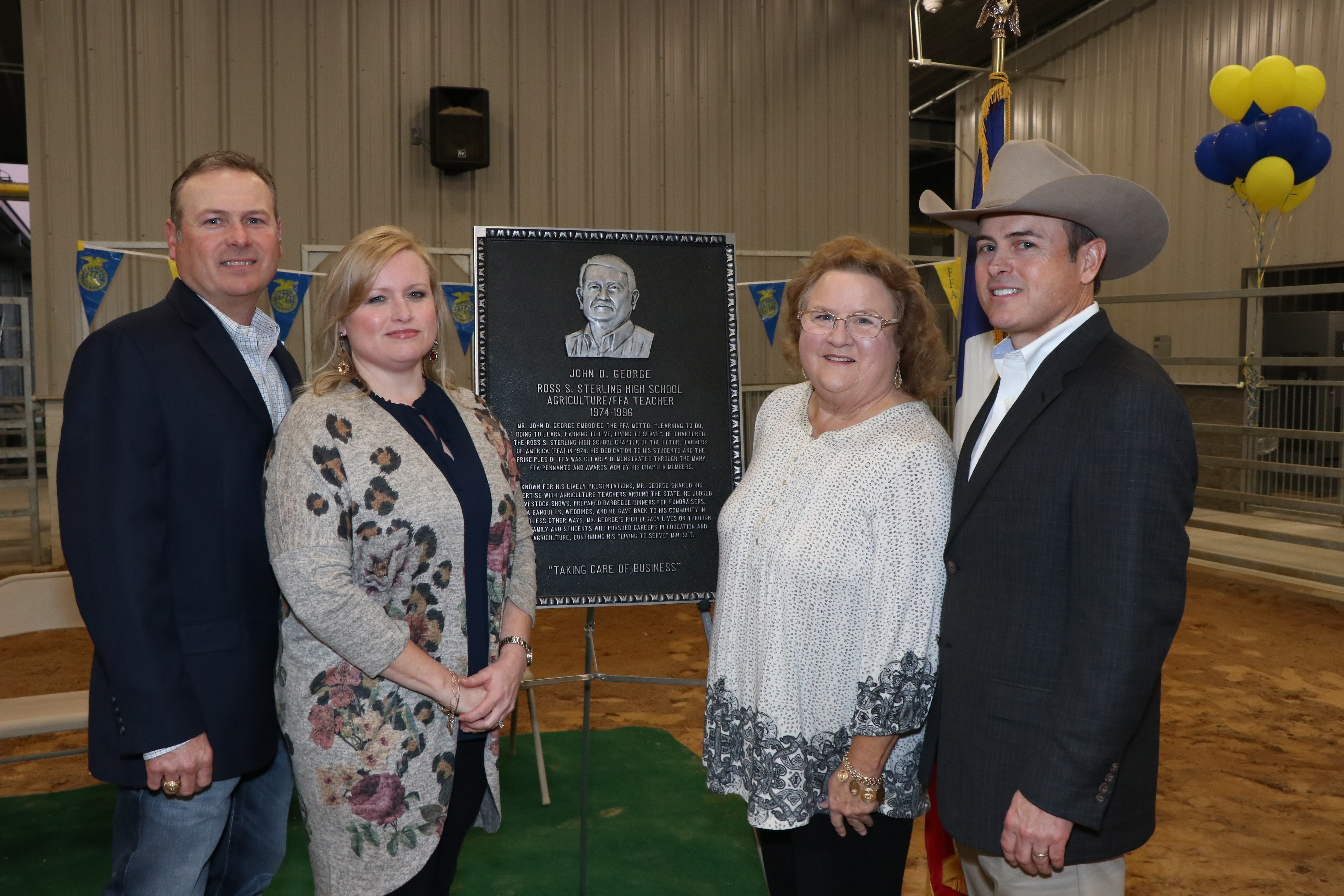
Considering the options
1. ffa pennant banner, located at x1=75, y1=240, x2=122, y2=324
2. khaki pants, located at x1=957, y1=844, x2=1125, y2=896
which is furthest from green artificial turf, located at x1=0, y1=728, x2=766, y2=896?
ffa pennant banner, located at x1=75, y1=240, x2=122, y2=324

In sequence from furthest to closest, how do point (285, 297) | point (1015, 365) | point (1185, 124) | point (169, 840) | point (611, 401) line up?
point (1185, 124) → point (285, 297) → point (611, 401) → point (169, 840) → point (1015, 365)

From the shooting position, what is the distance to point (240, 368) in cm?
199

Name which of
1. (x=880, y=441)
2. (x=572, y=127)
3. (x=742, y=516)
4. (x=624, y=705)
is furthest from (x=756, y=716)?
(x=572, y=127)

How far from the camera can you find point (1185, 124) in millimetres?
11148

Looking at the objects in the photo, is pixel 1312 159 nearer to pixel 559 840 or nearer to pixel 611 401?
pixel 611 401

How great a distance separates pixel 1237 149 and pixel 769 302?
14.3 feet

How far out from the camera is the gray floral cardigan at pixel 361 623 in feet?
5.74

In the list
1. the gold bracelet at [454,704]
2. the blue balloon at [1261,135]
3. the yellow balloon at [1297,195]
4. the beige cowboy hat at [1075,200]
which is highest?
the blue balloon at [1261,135]

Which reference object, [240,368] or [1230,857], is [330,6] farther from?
[1230,857]

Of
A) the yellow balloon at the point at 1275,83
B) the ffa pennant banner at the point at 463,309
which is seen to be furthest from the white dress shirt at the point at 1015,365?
the yellow balloon at the point at 1275,83

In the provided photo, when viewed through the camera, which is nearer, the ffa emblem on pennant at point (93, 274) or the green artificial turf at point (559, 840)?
the green artificial turf at point (559, 840)

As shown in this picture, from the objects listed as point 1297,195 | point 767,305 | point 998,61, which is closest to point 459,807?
point 998,61

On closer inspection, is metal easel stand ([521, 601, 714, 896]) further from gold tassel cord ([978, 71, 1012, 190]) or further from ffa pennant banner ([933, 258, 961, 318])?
ffa pennant banner ([933, 258, 961, 318])

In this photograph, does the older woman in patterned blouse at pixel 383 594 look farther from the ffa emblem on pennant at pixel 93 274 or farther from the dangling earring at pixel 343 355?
the ffa emblem on pennant at pixel 93 274
